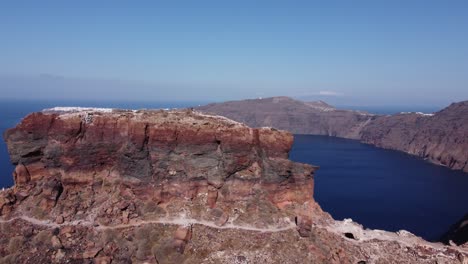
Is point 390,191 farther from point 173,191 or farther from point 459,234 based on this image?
point 173,191

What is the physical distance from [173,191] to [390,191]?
80107 millimetres

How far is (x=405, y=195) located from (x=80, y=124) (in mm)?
89453

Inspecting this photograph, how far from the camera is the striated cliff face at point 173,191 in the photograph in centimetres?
4719

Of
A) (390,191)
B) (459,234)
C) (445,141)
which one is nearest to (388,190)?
(390,191)

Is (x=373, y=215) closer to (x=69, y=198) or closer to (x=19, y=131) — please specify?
(x=69, y=198)

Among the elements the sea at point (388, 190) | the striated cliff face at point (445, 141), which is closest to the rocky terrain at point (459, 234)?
the sea at point (388, 190)

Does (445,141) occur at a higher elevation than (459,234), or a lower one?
lower

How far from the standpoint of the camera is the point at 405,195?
10762cm

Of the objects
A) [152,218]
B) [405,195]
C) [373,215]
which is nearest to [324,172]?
[405,195]

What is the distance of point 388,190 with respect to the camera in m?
112

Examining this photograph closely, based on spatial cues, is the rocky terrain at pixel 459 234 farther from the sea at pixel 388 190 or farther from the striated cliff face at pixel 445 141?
the striated cliff face at pixel 445 141

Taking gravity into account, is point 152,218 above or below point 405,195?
above

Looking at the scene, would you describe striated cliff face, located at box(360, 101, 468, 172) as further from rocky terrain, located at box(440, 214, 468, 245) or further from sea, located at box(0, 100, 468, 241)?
rocky terrain, located at box(440, 214, 468, 245)

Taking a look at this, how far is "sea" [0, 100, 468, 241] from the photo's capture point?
85938 millimetres
